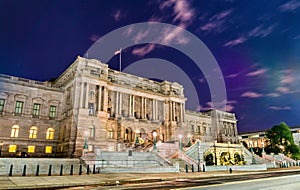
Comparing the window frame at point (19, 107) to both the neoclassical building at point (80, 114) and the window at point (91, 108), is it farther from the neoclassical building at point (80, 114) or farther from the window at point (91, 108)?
the window at point (91, 108)

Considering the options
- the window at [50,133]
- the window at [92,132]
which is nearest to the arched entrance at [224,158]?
the window at [92,132]

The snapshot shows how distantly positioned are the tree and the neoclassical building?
25.6 m

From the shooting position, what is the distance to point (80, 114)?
3875 cm

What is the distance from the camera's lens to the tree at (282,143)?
179 feet

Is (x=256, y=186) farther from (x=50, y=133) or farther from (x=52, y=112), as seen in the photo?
(x=52, y=112)

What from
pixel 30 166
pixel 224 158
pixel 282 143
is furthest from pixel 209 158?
pixel 282 143

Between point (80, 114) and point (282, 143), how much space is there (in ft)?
163

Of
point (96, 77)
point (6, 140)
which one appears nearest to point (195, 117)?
point (96, 77)

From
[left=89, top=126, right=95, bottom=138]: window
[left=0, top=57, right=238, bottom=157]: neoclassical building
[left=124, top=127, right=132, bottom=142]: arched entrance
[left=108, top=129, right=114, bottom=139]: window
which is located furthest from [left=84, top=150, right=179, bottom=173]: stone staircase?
[left=124, top=127, right=132, bottom=142]: arched entrance

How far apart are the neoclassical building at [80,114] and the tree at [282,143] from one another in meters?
25.6

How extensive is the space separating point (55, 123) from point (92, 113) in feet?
24.2

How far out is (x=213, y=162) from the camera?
38.3m

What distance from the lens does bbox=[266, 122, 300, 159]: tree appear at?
179 feet

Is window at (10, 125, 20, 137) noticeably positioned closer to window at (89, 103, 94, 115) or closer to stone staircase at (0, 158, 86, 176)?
window at (89, 103, 94, 115)
